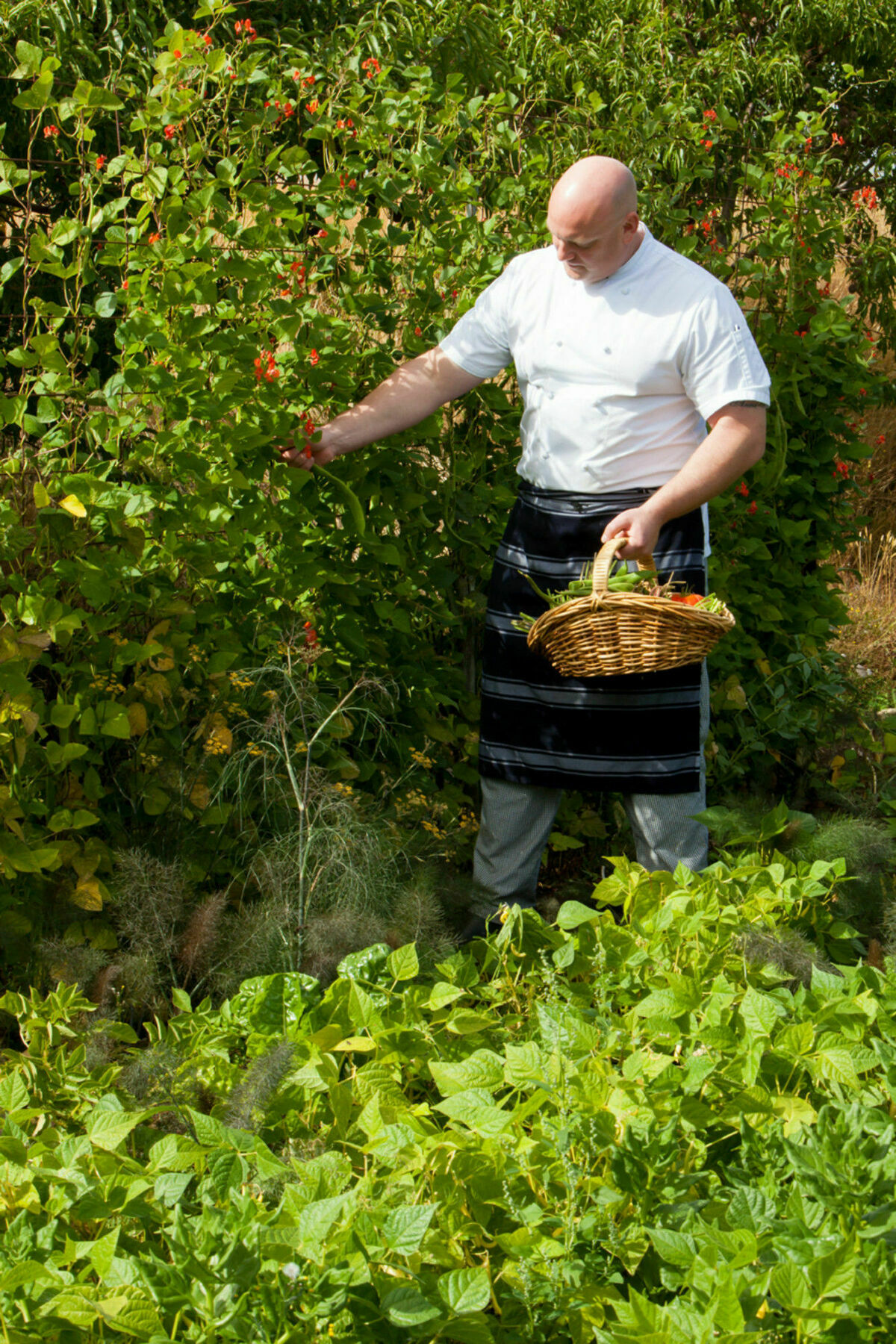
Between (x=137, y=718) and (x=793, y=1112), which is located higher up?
(x=137, y=718)

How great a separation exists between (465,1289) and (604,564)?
4.40 ft

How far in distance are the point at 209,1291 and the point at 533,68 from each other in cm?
750

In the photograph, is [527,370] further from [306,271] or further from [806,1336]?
[806,1336]

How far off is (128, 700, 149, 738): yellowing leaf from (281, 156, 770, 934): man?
0.59 m

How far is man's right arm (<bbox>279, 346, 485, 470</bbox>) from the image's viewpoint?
2.61 m

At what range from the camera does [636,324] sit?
2477 millimetres

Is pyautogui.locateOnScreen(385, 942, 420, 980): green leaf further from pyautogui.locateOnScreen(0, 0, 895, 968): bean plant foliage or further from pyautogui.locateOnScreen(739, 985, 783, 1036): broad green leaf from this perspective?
pyautogui.locateOnScreen(0, 0, 895, 968): bean plant foliage

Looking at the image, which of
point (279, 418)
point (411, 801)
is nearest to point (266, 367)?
point (279, 418)

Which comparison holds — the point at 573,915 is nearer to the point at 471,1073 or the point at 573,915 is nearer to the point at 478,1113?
the point at 471,1073

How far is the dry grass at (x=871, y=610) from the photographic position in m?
5.23

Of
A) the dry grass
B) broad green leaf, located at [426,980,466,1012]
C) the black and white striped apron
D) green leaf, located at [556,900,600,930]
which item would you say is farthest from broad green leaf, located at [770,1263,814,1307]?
the dry grass

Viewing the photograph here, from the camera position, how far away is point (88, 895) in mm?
2301

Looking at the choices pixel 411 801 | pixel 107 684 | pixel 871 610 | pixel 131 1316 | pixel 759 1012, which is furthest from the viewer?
pixel 871 610

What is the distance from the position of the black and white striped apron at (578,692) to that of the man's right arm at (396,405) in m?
0.29
